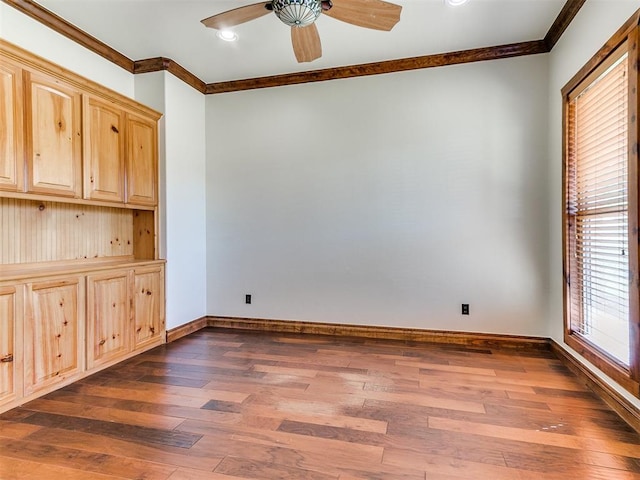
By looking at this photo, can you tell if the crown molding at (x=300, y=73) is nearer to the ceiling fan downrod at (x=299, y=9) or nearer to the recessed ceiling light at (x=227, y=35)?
the recessed ceiling light at (x=227, y=35)

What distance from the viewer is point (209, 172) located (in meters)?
4.16

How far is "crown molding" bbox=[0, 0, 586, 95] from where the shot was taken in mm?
2744

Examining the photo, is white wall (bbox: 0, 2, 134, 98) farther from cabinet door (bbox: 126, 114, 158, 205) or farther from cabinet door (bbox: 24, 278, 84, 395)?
cabinet door (bbox: 24, 278, 84, 395)

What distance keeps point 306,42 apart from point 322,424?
2510mm

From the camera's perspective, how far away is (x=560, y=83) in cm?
298

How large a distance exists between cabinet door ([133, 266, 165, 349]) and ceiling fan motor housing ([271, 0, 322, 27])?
233 centimetres

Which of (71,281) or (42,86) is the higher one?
(42,86)

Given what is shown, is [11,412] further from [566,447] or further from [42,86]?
[566,447]

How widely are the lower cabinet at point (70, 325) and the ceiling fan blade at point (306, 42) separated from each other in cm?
223

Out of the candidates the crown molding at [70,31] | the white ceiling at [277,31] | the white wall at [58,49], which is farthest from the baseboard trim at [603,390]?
the crown molding at [70,31]

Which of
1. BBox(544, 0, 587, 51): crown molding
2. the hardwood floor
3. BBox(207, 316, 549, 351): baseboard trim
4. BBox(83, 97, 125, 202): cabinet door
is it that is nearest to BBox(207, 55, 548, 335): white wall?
BBox(207, 316, 549, 351): baseboard trim

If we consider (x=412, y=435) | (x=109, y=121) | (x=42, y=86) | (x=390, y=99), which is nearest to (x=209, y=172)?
(x=109, y=121)

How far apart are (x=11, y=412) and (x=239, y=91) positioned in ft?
11.2

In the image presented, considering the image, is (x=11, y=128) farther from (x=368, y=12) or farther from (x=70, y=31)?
(x=368, y=12)
